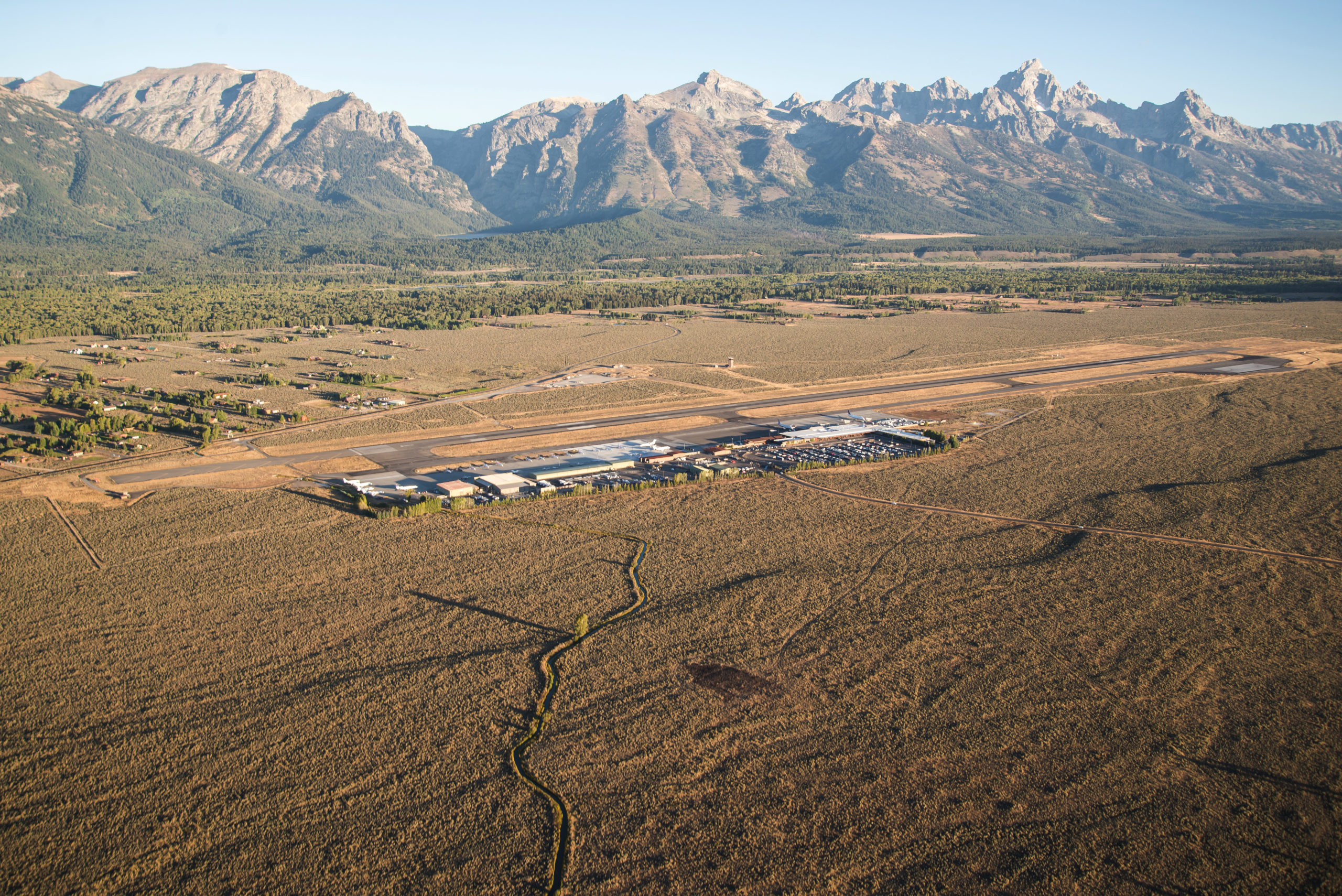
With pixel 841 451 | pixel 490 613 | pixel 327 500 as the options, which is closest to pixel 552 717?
pixel 490 613

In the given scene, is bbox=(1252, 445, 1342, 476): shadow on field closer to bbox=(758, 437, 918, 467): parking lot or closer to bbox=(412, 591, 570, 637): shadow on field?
bbox=(758, 437, 918, 467): parking lot

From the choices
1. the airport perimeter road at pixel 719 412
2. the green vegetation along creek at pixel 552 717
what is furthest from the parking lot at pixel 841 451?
the green vegetation along creek at pixel 552 717

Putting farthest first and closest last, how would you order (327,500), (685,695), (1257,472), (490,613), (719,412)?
1. (719,412)
2. (1257,472)
3. (327,500)
4. (490,613)
5. (685,695)

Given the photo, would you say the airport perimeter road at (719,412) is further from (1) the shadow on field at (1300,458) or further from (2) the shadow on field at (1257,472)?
(2) the shadow on field at (1257,472)

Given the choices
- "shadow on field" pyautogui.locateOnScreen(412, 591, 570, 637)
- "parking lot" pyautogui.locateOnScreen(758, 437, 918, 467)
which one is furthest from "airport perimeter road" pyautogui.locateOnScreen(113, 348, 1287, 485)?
"shadow on field" pyautogui.locateOnScreen(412, 591, 570, 637)

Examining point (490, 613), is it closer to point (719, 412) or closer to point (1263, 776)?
point (1263, 776)

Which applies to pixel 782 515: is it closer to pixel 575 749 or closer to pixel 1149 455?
pixel 575 749

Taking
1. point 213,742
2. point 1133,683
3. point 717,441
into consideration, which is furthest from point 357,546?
point 1133,683
